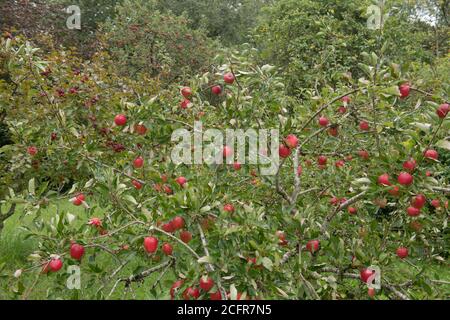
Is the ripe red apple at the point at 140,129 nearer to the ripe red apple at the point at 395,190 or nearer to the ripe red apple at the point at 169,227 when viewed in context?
the ripe red apple at the point at 169,227

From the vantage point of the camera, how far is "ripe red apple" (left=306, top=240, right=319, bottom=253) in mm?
2113

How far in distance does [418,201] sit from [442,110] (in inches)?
15.2

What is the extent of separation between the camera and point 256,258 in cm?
181

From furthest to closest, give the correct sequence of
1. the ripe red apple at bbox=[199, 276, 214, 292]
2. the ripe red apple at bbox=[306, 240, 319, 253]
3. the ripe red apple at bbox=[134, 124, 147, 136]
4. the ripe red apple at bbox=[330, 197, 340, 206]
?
the ripe red apple at bbox=[330, 197, 340, 206] < the ripe red apple at bbox=[134, 124, 147, 136] < the ripe red apple at bbox=[306, 240, 319, 253] < the ripe red apple at bbox=[199, 276, 214, 292]

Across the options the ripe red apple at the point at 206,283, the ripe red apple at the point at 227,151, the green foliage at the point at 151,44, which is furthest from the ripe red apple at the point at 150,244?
the green foliage at the point at 151,44

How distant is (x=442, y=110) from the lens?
6.47ft

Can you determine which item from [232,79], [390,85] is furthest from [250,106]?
[390,85]

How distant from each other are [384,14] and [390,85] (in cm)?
41

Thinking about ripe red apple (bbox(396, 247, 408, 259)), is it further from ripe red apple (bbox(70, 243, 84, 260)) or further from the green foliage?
the green foliage

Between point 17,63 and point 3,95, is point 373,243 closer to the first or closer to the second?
point 17,63

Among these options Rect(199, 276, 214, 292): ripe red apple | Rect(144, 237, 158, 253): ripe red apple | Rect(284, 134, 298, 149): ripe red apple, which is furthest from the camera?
Rect(284, 134, 298, 149): ripe red apple

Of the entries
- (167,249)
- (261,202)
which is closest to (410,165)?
(167,249)

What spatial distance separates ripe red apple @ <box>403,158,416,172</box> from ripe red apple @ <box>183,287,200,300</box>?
963mm

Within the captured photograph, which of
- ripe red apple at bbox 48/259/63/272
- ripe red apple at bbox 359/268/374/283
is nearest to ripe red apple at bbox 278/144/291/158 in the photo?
ripe red apple at bbox 359/268/374/283
